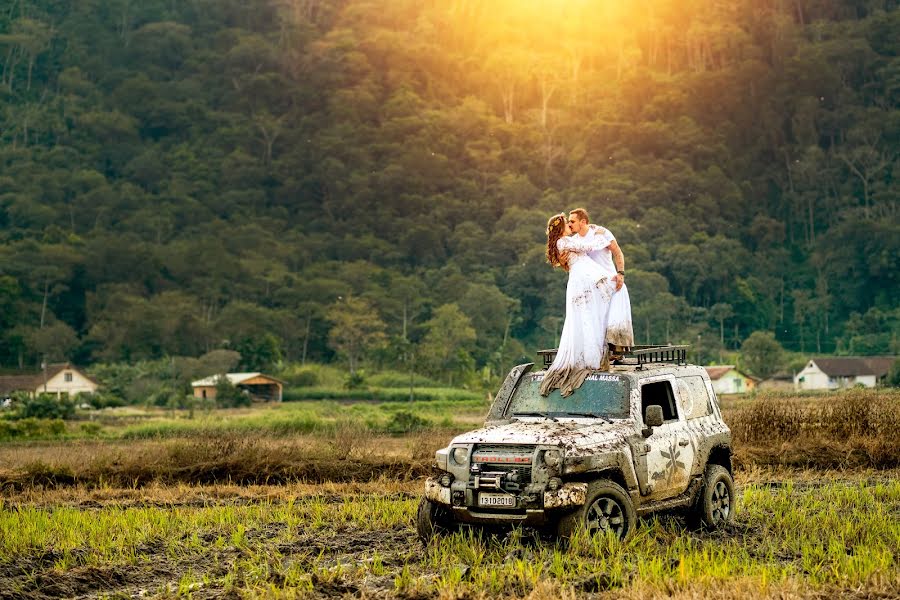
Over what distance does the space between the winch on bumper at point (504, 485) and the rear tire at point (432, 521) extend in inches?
11.6

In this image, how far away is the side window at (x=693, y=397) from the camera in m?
13.9

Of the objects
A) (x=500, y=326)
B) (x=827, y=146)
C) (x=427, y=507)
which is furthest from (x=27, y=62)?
(x=427, y=507)

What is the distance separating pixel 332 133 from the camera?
17475cm

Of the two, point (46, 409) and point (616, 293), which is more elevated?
point (616, 293)

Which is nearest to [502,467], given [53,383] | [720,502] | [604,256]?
[604,256]

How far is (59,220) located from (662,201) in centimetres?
7628

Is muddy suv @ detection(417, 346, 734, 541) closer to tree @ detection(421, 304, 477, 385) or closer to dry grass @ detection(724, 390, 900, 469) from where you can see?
dry grass @ detection(724, 390, 900, 469)

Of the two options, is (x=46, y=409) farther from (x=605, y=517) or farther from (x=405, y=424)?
(x=605, y=517)

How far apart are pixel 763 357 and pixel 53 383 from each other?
5793 cm

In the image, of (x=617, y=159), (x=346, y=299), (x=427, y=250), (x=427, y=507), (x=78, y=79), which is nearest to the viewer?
(x=427, y=507)

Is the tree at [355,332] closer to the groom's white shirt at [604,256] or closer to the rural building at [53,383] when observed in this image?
the rural building at [53,383]

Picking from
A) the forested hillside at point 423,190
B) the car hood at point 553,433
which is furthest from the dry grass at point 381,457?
the forested hillside at point 423,190

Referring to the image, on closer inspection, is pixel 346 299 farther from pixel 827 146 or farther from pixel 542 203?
pixel 827 146

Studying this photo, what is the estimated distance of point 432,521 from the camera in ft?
41.4
